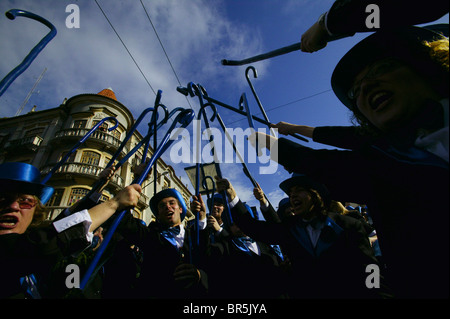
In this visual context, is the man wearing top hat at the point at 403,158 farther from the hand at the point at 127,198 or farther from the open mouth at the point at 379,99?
the hand at the point at 127,198

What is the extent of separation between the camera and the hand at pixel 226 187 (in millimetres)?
2063

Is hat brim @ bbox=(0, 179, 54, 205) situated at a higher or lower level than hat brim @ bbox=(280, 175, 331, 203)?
lower

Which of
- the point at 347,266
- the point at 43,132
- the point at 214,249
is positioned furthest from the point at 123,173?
the point at 347,266

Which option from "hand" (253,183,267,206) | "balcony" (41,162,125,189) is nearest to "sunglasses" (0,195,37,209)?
"hand" (253,183,267,206)

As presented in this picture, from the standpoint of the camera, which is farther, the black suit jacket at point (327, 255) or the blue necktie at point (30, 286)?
the black suit jacket at point (327, 255)

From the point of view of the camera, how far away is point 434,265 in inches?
26.6

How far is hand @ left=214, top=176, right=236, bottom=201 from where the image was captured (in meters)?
2.06

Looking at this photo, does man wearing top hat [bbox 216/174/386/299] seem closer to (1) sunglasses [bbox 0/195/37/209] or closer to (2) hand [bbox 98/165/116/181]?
(2) hand [bbox 98/165/116/181]

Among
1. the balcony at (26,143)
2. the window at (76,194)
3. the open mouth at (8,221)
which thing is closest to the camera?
the open mouth at (8,221)

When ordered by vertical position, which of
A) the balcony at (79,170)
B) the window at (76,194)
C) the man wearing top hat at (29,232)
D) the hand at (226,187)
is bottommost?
the man wearing top hat at (29,232)

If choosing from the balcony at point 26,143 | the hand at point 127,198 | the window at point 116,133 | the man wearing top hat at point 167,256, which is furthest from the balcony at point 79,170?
the hand at point 127,198

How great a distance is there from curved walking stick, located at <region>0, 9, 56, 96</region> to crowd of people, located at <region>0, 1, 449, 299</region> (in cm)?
81

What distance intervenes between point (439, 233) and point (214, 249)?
95.9 inches

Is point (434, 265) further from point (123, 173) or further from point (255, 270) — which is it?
point (123, 173)
